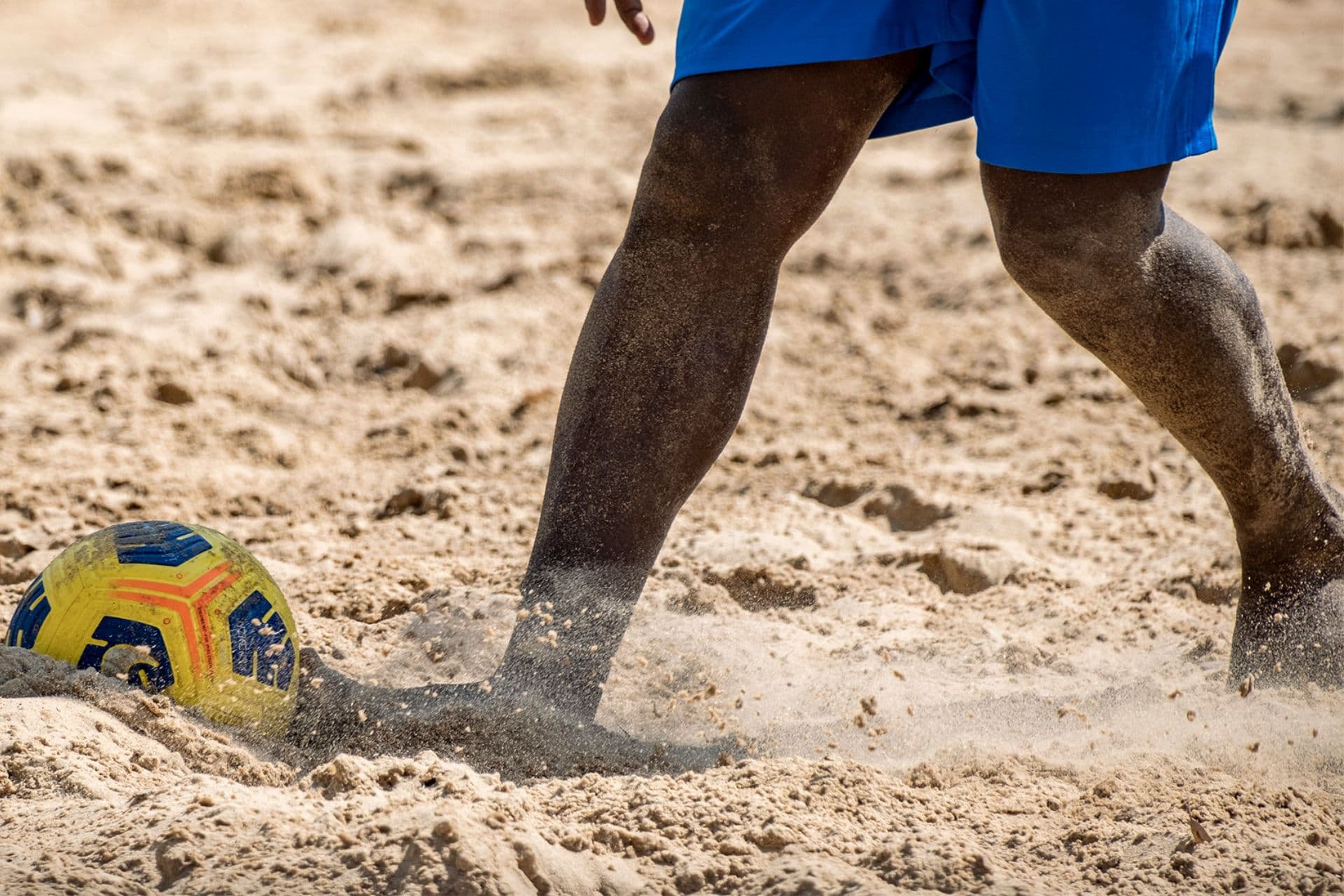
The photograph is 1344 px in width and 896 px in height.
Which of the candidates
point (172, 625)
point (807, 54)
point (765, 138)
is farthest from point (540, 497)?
point (807, 54)

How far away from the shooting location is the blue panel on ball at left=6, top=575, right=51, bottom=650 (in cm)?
196

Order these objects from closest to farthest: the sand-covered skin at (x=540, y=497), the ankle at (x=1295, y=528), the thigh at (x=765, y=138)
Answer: the sand-covered skin at (x=540, y=497) → the thigh at (x=765, y=138) → the ankle at (x=1295, y=528)

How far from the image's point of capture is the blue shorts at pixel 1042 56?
5.66 ft

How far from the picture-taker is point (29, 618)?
1.98 meters

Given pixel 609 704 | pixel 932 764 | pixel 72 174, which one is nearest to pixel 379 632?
pixel 609 704

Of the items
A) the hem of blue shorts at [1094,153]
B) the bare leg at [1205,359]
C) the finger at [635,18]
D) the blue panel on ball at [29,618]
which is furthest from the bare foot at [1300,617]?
the blue panel on ball at [29,618]

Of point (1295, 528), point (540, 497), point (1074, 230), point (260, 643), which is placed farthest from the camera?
point (540, 497)

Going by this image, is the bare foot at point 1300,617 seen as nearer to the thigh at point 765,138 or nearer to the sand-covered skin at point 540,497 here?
the sand-covered skin at point 540,497

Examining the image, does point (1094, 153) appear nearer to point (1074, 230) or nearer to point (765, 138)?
point (1074, 230)

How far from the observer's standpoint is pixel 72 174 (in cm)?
491

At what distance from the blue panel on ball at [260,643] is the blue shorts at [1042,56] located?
39.1 inches

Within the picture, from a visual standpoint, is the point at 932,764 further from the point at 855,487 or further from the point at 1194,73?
the point at 855,487

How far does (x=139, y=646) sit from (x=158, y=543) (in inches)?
6.3

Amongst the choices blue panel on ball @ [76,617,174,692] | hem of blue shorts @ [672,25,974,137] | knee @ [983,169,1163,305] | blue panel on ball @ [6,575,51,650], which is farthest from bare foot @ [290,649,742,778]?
hem of blue shorts @ [672,25,974,137]
